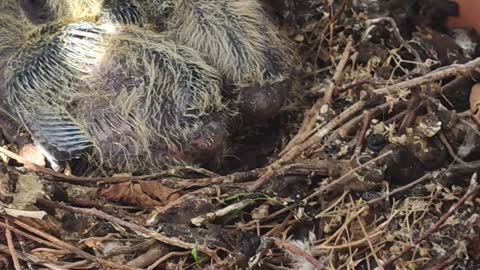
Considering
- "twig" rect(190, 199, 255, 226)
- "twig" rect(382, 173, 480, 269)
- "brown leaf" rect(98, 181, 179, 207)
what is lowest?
"twig" rect(382, 173, 480, 269)

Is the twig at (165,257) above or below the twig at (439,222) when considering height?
above

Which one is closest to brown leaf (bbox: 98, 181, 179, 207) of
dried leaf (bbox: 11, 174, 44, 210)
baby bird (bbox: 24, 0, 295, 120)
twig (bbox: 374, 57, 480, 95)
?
dried leaf (bbox: 11, 174, 44, 210)

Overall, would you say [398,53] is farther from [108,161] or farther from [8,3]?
[8,3]

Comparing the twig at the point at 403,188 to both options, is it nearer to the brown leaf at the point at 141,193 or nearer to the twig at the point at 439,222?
the twig at the point at 439,222

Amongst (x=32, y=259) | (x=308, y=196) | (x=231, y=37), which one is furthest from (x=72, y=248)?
(x=231, y=37)

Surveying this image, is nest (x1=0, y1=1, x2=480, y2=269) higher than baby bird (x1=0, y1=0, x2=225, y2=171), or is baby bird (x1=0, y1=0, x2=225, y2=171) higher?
baby bird (x1=0, y1=0, x2=225, y2=171)

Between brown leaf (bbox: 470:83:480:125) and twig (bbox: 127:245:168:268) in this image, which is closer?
twig (bbox: 127:245:168:268)

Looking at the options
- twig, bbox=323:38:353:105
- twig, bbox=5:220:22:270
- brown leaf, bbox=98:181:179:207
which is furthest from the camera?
twig, bbox=323:38:353:105

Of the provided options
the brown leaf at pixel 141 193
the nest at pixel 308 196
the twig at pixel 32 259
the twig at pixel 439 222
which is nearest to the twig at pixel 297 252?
the nest at pixel 308 196

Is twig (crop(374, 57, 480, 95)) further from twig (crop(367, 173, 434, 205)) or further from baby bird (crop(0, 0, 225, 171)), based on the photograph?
baby bird (crop(0, 0, 225, 171))
